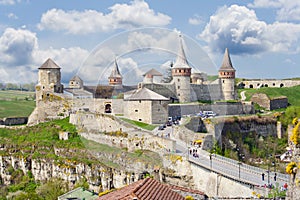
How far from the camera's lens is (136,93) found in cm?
3881

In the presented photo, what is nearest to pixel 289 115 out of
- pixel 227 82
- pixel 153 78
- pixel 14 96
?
pixel 227 82

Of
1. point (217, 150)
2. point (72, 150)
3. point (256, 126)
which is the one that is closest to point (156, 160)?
point (217, 150)

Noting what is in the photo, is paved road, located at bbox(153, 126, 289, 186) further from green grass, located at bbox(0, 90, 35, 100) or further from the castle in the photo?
green grass, located at bbox(0, 90, 35, 100)

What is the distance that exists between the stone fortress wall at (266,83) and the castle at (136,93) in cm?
2919

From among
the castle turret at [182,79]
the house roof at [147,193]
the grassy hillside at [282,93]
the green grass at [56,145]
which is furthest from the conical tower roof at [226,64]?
the house roof at [147,193]

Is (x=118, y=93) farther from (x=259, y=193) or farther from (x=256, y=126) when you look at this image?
(x=259, y=193)

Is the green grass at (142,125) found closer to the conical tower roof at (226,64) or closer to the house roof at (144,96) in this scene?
the house roof at (144,96)

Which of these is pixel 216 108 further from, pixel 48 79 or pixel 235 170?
pixel 235 170

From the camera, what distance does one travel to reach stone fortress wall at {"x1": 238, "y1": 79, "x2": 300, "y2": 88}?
82000mm

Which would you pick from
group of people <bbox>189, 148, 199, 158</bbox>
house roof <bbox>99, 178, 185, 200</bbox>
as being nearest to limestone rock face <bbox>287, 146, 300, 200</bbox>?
house roof <bbox>99, 178, 185, 200</bbox>

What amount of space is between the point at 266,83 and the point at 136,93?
50.9 m

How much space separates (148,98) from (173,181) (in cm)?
1130

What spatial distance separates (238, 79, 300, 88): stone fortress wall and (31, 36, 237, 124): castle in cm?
2919

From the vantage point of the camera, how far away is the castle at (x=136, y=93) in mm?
37781
